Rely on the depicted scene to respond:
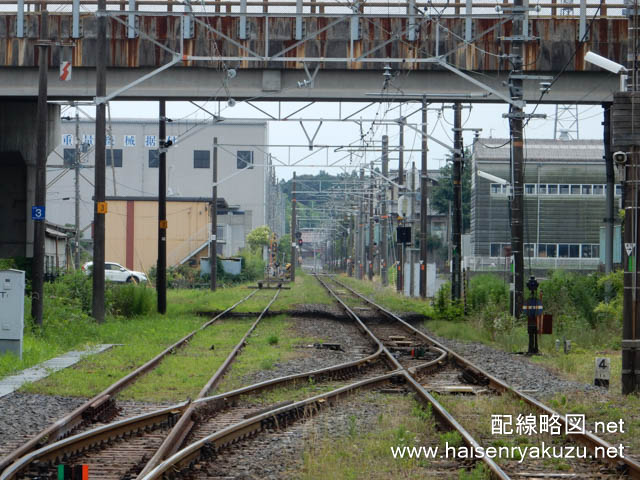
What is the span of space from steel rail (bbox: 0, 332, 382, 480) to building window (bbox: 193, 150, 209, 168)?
7783 centimetres

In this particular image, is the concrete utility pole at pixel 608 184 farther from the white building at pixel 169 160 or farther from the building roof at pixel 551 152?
the white building at pixel 169 160

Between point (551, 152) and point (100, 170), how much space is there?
52.4m

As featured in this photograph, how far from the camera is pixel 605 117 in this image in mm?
29438

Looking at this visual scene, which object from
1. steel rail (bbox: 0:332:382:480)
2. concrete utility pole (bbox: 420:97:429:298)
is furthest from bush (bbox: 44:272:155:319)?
concrete utility pole (bbox: 420:97:429:298)

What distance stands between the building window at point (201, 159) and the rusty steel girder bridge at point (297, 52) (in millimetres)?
65688

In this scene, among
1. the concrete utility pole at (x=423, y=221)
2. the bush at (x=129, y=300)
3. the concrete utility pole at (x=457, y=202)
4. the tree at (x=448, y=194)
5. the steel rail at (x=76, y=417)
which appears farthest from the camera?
the tree at (x=448, y=194)

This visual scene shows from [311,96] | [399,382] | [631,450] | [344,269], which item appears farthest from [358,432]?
[344,269]

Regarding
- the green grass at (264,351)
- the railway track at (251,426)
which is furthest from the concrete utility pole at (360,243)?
the railway track at (251,426)

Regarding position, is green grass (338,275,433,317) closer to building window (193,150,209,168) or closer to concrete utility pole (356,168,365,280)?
concrete utility pole (356,168,365,280)

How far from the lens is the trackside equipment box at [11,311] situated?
1638cm

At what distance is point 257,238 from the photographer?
91.2 m

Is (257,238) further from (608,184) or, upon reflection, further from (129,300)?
(129,300)

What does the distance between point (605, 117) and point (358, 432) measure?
2157cm

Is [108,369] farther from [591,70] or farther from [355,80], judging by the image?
[591,70]
